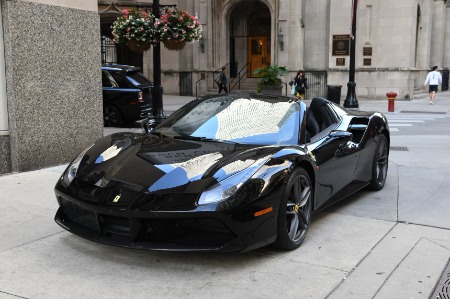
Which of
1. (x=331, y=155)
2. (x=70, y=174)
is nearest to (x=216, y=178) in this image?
(x=70, y=174)

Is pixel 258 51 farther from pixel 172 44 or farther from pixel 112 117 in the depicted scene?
pixel 172 44

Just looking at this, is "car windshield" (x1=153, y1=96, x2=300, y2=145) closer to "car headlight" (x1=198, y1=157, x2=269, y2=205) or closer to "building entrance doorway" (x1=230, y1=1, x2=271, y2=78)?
"car headlight" (x1=198, y1=157, x2=269, y2=205)

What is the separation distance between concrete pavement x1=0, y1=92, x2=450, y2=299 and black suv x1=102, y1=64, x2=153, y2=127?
8148 mm

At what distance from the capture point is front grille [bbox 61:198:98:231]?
13.3 feet

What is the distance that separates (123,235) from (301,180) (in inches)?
64.7

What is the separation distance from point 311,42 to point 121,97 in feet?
47.6

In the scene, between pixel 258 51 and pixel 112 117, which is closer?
pixel 112 117

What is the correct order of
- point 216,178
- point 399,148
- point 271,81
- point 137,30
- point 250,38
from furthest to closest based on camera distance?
point 250,38
point 271,81
point 137,30
point 399,148
point 216,178

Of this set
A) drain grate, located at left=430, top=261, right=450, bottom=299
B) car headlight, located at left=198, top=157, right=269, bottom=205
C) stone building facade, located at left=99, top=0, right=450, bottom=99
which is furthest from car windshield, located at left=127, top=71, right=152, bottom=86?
stone building facade, located at left=99, top=0, right=450, bottom=99

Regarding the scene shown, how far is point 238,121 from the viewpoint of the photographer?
16.9 ft

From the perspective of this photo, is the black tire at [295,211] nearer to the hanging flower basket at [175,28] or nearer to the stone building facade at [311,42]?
the hanging flower basket at [175,28]

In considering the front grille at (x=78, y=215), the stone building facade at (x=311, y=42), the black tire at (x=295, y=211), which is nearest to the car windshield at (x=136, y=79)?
the front grille at (x=78, y=215)

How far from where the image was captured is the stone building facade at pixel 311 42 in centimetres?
2438

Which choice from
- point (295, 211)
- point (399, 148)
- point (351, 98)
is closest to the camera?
point (295, 211)
